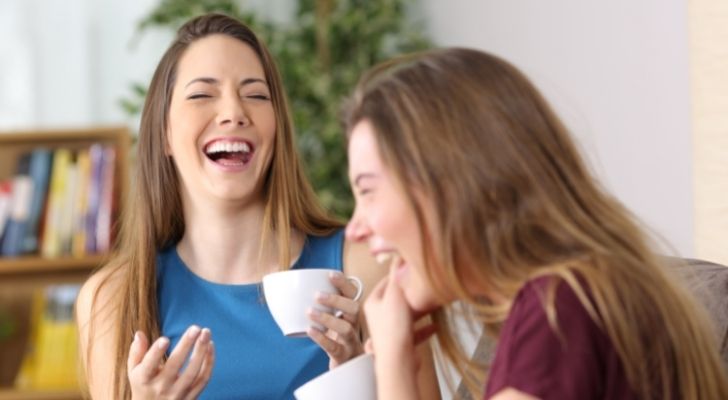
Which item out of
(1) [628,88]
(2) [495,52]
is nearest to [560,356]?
(1) [628,88]

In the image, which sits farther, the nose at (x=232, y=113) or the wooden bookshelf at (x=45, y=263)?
the wooden bookshelf at (x=45, y=263)

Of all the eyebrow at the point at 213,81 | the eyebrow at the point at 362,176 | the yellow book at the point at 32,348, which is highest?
the eyebrow at the point at 213,81

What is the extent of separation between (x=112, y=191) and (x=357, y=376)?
2.36 m

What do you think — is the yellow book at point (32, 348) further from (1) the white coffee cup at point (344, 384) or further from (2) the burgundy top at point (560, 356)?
(2) the burgundy top at point (560, 356)

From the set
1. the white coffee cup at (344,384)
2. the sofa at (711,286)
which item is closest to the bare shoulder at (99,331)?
the white coffee cup at (344,384)

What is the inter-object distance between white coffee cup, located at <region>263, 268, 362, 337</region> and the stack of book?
205 centimetres

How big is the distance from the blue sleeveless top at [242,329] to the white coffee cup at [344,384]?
1.64ft

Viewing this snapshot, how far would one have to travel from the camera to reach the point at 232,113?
6.50 ft

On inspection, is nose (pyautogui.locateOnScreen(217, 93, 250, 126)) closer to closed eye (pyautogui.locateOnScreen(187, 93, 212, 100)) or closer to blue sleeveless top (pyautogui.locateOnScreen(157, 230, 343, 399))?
closed eye (pyautogui.locateOnScreen(187, 93, 212, 100))

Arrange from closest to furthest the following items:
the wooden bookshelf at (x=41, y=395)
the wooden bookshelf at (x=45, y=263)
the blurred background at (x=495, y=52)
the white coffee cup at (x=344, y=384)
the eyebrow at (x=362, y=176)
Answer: the eyebrow at (x=362, y=176)
the white coffee cup at (x=344, y=384)
the blurred background at (x=495, y=52)
the wooden bookshelf at (x=41, y=395)
the wooden bookshelf at (x=45, y=263)

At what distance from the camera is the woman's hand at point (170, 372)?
1.56 metres

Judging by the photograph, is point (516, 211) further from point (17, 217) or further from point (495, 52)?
point (17, 217)

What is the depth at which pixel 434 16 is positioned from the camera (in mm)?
4117

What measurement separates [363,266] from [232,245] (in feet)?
0.74
